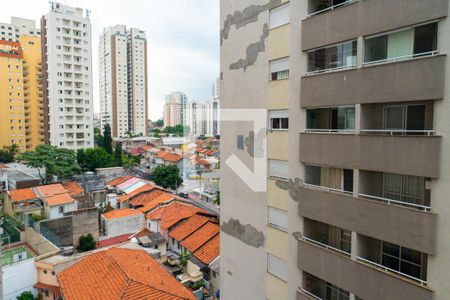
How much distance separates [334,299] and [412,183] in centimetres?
395

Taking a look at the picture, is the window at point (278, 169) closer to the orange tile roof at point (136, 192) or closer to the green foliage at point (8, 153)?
the orange tile roof at point (136, 192)

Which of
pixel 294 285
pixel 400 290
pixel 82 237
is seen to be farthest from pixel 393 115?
pixel 82 237

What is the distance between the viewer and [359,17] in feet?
22.8

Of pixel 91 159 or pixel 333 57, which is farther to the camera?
pixel 91 159

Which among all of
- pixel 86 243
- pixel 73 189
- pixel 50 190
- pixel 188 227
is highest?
pixel 50 190

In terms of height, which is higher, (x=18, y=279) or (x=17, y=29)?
(x=17, y=29)

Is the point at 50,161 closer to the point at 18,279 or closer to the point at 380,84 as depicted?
the point at 18,279

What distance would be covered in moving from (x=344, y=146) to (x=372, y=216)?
1770 millimetres

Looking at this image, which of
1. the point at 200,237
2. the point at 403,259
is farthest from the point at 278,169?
the point at 200,237

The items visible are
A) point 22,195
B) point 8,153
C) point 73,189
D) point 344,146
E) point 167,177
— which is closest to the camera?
point 344,146

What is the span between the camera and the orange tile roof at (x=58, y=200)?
25859 mm

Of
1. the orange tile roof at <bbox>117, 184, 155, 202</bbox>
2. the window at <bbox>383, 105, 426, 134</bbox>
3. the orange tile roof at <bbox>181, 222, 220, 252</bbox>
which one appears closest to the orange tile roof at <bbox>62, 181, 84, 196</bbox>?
the orange tile roof at <bbox>117, 184, 155, 202</bbox>

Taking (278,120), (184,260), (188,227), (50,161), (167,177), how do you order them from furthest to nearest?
1. (167,177)
2. (50,161)
3. (188,227)
4. (184,260)
5. (278,120)

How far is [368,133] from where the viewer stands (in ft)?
23.3
